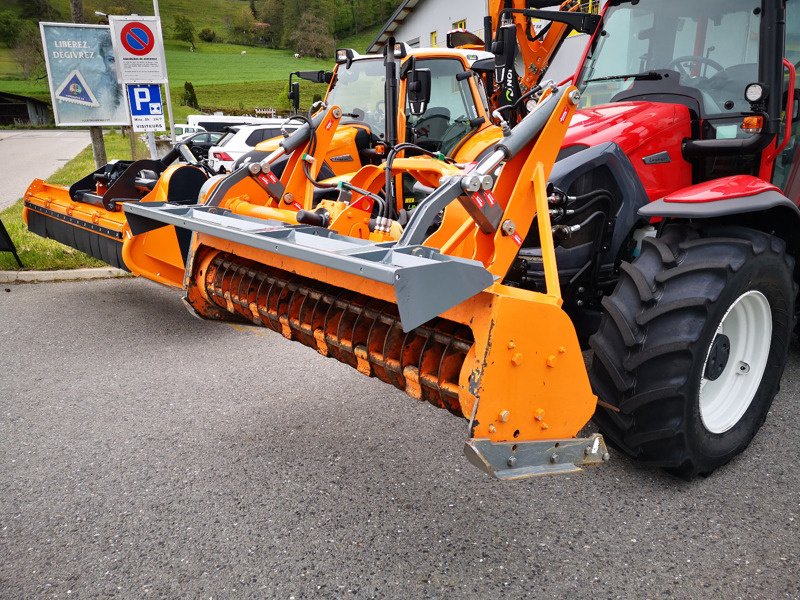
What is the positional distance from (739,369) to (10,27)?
95.1 metres

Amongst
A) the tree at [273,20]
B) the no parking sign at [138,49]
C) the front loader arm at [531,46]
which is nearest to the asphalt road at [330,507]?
the front loader arm at [531,46]

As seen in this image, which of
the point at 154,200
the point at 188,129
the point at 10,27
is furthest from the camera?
the point at 10,27

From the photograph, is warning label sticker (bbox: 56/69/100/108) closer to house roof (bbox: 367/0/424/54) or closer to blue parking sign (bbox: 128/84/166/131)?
blue parking sign (bbox: 128/84/166/131)

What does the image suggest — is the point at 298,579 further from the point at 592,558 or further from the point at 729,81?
the point at 729,81

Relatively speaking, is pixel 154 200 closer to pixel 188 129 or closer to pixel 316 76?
pixel 316 76

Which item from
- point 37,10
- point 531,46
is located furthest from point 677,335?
point 37,10

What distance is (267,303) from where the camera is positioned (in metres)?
3.16

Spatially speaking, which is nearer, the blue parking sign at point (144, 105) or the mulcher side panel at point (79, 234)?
the mulcher side panel at point (79, 234)

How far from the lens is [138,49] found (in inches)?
343

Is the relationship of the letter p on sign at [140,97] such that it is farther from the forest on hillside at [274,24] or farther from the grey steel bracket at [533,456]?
the forest on hillside at [274,24]

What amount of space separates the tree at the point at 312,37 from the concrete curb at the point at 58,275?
209ft

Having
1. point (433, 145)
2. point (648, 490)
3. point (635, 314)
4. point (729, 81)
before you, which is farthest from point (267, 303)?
point (433, 145)

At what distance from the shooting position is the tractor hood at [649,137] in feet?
9.88

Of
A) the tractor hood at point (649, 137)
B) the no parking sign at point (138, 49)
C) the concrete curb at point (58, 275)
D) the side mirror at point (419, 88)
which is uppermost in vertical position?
the no parking sign at point (138, 49)
